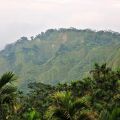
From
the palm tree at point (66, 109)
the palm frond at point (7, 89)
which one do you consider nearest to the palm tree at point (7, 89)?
the palm frond at point (7, 89)

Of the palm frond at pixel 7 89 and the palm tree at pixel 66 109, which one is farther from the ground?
the palm frond at pixel 7 89

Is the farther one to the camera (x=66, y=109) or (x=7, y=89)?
(x=66, y=109)

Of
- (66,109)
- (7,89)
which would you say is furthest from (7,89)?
(66,109)

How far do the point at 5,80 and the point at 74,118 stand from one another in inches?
187

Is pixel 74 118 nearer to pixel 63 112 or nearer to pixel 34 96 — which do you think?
pixel 63 112

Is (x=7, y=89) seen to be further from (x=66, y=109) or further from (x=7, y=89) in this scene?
(x=66, y=109)

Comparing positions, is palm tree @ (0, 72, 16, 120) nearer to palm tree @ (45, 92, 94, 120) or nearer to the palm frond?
the palm frond

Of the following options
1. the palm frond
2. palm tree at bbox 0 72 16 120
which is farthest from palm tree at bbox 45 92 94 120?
the palm frond

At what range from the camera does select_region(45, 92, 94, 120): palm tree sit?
2456 cm

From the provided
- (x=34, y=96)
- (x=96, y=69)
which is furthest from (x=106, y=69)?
(x=34, y=96)

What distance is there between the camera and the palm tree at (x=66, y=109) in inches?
967

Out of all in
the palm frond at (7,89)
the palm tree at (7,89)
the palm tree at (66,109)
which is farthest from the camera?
the palm tree at (66,109)

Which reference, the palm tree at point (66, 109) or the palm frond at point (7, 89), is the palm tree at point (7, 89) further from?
the palm tree at point (66, 109)

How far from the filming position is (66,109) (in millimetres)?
24766
